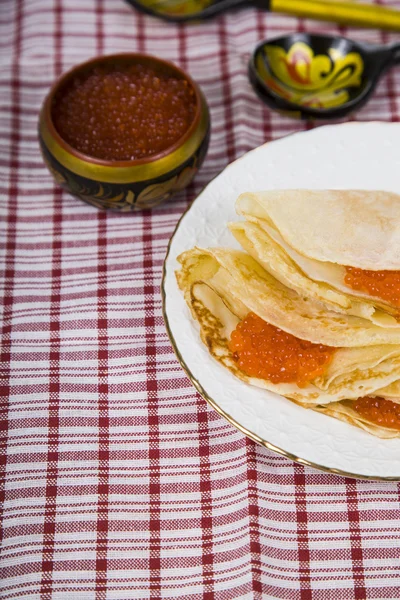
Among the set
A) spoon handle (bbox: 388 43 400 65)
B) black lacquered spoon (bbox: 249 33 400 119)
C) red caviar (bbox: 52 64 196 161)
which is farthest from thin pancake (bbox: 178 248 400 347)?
spoon handle (bbox: 388 43 400 65)

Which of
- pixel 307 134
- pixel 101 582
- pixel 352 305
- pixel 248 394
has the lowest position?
pixel 101 582

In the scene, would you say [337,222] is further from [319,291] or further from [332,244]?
[319,291]

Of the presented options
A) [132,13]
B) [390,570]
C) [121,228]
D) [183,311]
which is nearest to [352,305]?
[183,311]

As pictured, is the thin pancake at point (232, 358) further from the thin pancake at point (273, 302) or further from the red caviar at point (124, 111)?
the red caviar at point (124, 111)

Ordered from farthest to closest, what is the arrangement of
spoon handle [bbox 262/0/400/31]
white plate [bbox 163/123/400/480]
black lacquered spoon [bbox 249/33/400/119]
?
spoon handle [bbox 262/0/400/31] → black lacquered spoon [bbox 249/33/400/119] → white plate [bbox 163/123/400/480]

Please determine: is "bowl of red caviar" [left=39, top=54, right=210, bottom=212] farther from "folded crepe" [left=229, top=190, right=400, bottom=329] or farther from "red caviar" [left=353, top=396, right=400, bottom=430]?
"red caviar" [left=353, top=396, right=400, bottom=430]

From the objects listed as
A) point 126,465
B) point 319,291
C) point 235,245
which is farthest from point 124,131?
point 126,465

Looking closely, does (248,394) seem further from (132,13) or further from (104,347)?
(132,13)
